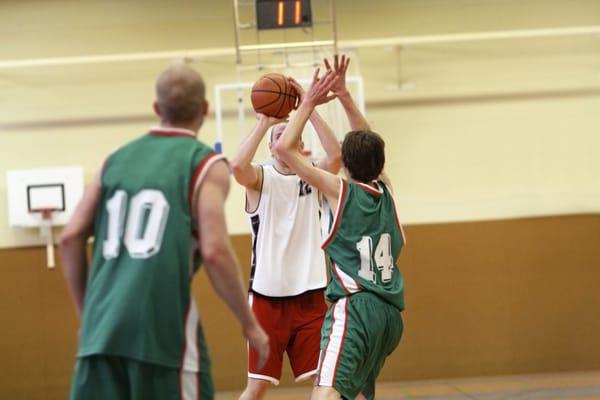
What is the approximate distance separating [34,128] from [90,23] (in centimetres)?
130

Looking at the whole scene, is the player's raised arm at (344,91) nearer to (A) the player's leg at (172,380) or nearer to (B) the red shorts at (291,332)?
(B) the red shorts at (291,332)

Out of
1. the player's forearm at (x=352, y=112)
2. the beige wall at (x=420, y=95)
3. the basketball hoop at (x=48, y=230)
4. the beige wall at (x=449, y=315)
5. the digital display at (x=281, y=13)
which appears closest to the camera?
the player's forearm at (x=352, y=112)

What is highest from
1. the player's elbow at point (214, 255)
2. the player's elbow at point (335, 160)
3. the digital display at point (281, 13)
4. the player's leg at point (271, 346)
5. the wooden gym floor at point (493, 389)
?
the digital display at point (281, 13)

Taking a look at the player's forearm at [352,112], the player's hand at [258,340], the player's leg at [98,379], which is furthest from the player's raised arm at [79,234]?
the player's forearm at [352,112]

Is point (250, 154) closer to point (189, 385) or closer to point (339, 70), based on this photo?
point (339, 70)

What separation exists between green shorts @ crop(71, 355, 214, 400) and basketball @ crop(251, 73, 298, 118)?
2.45 meters

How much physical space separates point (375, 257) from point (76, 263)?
1.65 meters

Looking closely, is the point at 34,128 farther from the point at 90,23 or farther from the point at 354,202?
the point at 354,202

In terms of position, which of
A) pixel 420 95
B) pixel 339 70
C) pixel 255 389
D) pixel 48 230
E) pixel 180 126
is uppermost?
pixel 339 70

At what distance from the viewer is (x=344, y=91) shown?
4367 mm

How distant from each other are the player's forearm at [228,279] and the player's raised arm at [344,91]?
1.74 m

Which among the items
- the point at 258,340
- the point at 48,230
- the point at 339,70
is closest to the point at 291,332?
the point at 339,70

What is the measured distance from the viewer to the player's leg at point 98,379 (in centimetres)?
271

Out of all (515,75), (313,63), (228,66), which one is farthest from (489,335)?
(228,66)
